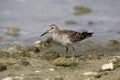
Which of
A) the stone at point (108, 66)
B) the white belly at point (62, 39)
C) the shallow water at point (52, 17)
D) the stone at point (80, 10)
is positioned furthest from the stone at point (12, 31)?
the stone at point (108, 66)

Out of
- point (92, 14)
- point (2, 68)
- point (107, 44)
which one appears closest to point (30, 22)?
point (92, 14)

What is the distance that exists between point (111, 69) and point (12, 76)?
2.00m

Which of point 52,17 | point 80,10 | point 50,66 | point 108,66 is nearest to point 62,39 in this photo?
point 50,66

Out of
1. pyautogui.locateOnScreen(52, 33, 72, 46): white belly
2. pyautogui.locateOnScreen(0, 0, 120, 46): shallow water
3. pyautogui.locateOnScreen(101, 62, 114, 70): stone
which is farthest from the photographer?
pyautogui.locateOnScreen(0, 0, 120, 46): shallow water

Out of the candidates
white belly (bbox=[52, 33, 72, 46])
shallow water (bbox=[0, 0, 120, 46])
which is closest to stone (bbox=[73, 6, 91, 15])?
shallow water (bbox=[0, 0, 120, 46])

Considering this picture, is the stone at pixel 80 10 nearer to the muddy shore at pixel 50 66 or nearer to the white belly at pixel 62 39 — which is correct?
the muddy shore at pixel 50 66

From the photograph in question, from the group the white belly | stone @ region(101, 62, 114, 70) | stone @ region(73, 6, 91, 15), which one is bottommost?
stone @ region(101, 62, 114, 70)

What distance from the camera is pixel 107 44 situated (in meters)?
16.1

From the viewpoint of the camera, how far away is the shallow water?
1742cm

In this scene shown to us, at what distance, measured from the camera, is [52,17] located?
19656mm

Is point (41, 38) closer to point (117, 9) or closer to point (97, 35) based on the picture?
point (97, 35)

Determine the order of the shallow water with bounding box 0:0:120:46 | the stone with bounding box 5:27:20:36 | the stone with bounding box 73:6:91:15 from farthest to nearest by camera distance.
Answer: the stone with bounding box 73:6:91:15 → the stone with bounding box 5:27:20:36 → the shallow water with bounding box 0:0:120:46

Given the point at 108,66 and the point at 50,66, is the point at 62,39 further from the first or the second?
the point at 108,66

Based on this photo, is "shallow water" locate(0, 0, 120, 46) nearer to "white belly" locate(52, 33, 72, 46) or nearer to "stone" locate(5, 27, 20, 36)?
"stone" locate(5, 27, 20, 36)
